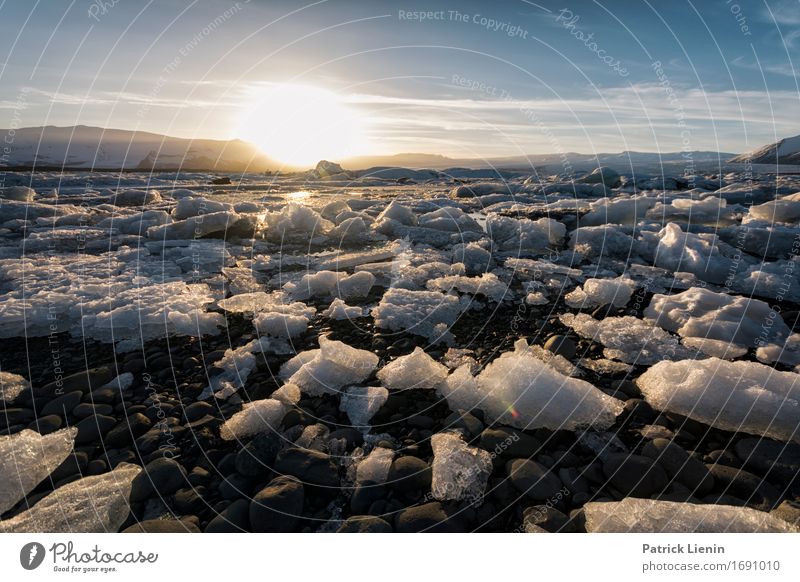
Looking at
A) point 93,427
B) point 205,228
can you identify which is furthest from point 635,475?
point 205,228

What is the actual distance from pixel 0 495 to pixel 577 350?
14.2 ft

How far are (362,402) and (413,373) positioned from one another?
19.5 inches

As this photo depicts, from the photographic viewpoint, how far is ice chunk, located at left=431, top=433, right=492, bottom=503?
7.55ft

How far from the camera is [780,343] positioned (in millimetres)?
3971

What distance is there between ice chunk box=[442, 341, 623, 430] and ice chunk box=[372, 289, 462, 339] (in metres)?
1.17

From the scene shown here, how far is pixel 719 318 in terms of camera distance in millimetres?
4211

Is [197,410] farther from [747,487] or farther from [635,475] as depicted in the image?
[747,487]

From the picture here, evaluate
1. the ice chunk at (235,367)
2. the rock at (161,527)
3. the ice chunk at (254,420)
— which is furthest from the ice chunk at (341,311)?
the rock at (161,527)

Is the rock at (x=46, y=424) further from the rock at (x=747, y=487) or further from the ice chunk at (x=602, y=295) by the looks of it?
the ice chunk at (x=602, y=295)

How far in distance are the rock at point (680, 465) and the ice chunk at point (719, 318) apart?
2.07 meters

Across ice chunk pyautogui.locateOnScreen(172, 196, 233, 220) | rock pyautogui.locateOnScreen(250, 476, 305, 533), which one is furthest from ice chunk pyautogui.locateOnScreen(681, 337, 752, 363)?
ice chunk pyautogui.locateOnScreen(172, 196, 233, 220)

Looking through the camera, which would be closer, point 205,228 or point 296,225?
point 205,228

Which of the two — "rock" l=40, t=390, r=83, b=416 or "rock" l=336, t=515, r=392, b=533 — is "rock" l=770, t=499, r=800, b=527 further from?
"rock" l=40, t=390, r=83, b=416
